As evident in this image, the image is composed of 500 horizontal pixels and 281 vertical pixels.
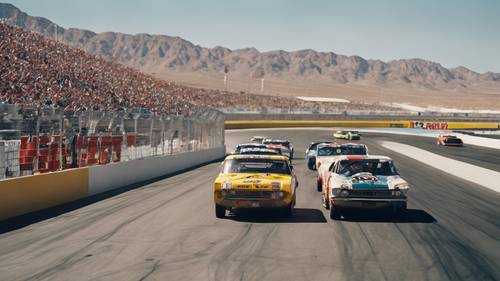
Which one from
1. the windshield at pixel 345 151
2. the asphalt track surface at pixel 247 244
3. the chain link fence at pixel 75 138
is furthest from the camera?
the windshield at pixel 345 151

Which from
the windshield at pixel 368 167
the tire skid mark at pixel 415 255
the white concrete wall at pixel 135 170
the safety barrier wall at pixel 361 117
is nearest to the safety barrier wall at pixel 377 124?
the safety barrier wall at pixel 361 117

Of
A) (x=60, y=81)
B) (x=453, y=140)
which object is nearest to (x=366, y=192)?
(x=60, y=81)

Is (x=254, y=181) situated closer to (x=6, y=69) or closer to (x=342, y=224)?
(x=342, y=224)

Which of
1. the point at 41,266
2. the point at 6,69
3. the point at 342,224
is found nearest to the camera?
the point at 41,266

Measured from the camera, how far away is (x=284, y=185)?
14.0 m

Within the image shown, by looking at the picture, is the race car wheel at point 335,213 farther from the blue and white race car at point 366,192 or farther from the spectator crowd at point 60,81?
the spectator crowd at point 60,81

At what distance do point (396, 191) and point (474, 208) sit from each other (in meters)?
4.07

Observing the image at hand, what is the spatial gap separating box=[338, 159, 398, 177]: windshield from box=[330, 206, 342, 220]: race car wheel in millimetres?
942

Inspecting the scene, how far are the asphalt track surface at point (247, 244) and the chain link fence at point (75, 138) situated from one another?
1642 millimetres

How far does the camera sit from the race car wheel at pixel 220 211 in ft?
47.6

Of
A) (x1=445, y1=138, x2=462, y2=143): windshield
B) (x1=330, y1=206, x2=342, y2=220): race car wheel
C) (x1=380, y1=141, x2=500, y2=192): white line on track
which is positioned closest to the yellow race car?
(x1=330, y1=206, x2=342, y2=220): race car wheel

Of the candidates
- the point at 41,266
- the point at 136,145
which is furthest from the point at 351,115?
the point at 41,266

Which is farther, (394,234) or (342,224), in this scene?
Answer: (342,224)

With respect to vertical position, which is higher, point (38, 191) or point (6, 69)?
point (6, 69)
